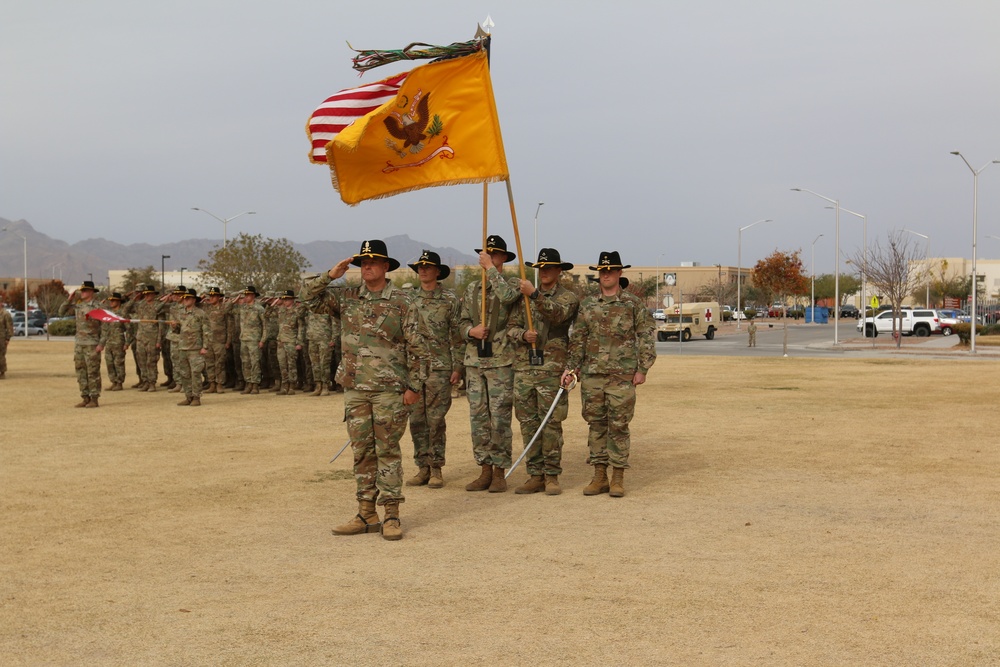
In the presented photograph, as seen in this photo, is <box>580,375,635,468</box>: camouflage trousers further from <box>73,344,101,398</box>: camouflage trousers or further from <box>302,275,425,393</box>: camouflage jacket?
<box>73,344,101,398</box>: camouflage trousers

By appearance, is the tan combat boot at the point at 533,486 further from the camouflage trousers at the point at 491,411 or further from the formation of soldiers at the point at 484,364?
the camouflage trousers at the point at 491,411

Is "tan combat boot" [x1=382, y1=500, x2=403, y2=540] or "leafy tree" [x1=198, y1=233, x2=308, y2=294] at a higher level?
"leafy tree" [x1=198, y1=233, x2=308, y2=294]

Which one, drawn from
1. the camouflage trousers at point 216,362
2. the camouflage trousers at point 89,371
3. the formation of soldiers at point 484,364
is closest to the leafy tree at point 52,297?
the camouflage trousers at point 216,362

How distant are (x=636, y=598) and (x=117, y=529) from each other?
4175 millimetres

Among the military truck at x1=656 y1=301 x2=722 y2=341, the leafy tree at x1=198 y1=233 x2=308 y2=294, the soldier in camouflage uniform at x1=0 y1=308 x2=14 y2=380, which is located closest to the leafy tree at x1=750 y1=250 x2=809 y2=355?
the military truck at x1=656 y1=301 x2=722 y2=341

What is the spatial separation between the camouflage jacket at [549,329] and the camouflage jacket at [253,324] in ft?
37.7

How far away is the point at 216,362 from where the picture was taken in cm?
2009

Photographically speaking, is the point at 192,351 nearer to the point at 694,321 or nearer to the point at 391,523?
the point at 391,523

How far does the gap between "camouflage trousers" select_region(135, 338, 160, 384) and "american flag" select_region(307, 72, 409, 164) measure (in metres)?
12.3

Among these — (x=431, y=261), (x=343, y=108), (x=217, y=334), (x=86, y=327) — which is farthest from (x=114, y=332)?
(x=431, y=261)

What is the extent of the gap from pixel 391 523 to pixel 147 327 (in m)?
14.4

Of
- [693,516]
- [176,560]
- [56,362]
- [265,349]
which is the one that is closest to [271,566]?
[176,560]

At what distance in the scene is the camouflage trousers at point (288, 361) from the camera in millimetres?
19422

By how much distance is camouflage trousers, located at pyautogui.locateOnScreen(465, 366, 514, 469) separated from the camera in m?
9.31
